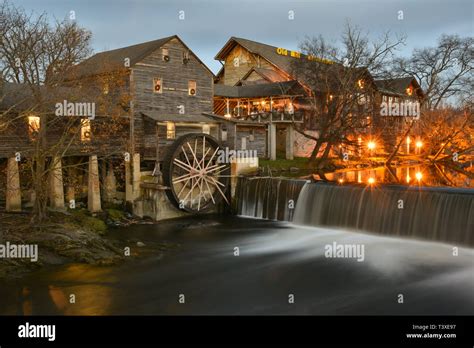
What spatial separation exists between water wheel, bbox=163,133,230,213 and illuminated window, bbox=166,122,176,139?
4.21 feet

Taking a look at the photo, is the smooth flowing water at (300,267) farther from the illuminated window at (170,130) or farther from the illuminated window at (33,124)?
the illuminated window at (33,124)

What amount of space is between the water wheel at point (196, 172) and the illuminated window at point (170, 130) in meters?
1.28

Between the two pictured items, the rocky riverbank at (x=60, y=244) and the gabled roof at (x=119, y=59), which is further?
the gabled roof at (x=119, y=59)

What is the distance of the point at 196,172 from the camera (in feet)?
83.2

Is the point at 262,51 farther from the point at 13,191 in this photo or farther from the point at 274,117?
the point at 13,191

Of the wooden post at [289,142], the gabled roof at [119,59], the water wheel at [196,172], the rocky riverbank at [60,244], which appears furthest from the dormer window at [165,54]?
the wooden post at [289,142]

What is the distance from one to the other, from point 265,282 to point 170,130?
1430cm

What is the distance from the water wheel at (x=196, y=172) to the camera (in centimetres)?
2438

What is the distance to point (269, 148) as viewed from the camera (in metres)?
34.4

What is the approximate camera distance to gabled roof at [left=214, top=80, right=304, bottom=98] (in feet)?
115

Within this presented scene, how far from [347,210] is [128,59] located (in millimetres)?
14255

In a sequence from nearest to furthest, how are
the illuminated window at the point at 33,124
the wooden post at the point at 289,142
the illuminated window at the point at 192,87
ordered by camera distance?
the illuminated window at the point at 33,124 → the illuminated window at the point at 192,87 → the wooden post at the point at 289,142
